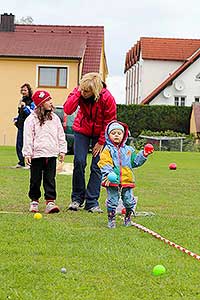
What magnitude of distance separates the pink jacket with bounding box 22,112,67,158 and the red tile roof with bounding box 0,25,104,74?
3340cm

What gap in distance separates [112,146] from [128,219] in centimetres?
86

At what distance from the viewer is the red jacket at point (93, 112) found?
9328 millimetres

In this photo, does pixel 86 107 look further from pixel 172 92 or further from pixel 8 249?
pixel 172 92

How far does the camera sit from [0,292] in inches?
197

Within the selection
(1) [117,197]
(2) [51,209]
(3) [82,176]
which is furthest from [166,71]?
(1) [117,197]

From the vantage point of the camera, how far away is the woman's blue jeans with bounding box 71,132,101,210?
961cm

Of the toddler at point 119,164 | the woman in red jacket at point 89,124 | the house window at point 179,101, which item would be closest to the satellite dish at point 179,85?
the house window at point 179,101

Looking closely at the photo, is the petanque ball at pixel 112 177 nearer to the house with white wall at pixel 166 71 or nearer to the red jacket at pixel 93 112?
the red jacket at pixel 93 112

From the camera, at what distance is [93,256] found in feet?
20.7

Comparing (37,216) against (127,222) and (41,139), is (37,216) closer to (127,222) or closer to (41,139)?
(127,222)

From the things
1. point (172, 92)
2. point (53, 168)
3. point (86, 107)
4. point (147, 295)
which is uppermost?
point (172, 92)

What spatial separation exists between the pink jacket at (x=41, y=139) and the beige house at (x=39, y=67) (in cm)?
3342

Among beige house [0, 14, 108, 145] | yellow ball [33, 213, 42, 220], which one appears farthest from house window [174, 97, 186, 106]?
yellow ball [33, 213, 42, 220]

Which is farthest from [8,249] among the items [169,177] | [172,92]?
[172,92]
